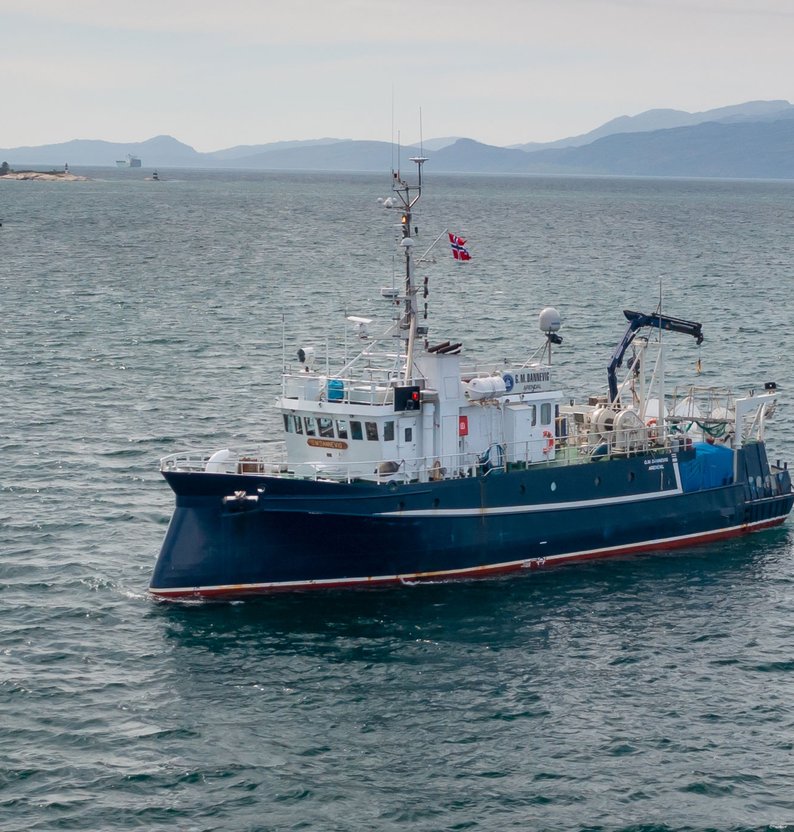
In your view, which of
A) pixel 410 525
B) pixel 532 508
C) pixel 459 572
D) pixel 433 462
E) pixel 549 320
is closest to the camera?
pixel 410 525

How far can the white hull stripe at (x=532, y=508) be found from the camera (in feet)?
124

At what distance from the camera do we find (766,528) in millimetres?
45812

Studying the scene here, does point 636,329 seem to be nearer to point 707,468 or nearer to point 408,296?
point 707,468

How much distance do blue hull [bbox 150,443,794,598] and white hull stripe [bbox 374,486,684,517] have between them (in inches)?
1.2

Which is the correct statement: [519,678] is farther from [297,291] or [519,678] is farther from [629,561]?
[297,291]

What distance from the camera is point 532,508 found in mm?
39938

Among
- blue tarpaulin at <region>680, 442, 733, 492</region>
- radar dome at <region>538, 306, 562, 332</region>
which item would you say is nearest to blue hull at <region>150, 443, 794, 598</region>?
blue tarpaulin at <region>680, 442, 733, 492</region>

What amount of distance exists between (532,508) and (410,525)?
4166 millimetres

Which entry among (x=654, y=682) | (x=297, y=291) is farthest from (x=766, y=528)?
(x=297, y=291)

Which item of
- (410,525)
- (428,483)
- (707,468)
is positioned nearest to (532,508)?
(428,483)

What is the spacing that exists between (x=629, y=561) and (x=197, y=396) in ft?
84.9

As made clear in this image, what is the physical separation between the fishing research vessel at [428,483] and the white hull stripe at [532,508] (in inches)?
1.9

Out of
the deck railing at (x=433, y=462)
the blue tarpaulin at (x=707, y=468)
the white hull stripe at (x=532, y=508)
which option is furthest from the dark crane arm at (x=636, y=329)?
the white hull stripe at (x=532, y=508)

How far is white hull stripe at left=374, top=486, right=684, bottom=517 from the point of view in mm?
37906
